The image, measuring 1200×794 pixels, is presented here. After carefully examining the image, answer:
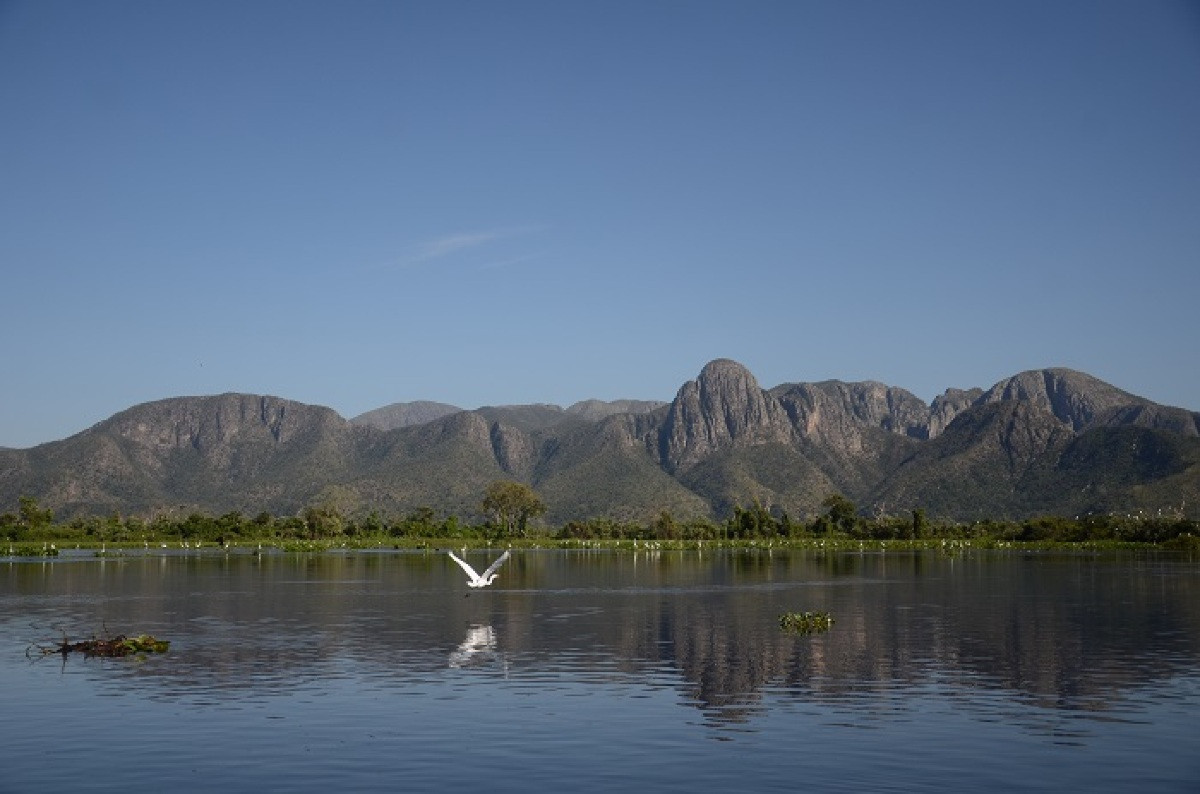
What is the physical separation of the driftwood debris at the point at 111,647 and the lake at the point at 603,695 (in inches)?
37.6

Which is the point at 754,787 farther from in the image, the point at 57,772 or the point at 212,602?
the point at 212,602

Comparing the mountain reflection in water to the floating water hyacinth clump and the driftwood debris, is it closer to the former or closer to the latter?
the floating water hyacinth clump

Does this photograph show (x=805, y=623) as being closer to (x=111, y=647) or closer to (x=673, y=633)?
(x=673, y=633)

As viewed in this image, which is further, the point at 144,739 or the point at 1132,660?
the point at 1132,660

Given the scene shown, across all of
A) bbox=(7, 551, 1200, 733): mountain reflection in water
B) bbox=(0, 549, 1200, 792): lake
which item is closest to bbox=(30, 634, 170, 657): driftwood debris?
bbox=(0, 549, 1200, 792): lake

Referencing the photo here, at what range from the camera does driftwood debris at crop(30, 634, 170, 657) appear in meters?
48.4

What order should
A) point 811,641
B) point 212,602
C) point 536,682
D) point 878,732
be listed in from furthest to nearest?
point 212,602 → point 811,641 → point 536,682 → point 878,732

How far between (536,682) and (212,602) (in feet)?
137

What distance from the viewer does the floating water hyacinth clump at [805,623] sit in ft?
190

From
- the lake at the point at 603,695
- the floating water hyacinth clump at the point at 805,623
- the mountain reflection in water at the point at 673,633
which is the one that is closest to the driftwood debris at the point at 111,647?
the lake at the point at 603,695

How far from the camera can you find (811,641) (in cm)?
5450

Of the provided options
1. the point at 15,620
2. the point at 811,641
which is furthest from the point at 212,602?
the point at 811,641

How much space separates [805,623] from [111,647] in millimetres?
30227

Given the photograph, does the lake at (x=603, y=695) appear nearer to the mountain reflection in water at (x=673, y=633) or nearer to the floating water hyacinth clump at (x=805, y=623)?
the mountain reflection in water at (x=673, y=633)
